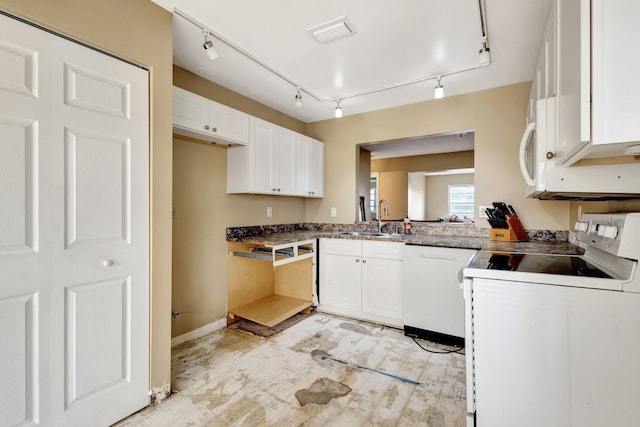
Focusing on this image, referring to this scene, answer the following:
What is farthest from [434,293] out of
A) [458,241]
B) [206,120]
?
[206,120]

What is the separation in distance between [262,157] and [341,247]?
1.28 metres

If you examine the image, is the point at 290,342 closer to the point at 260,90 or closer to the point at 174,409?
the point at 174,409

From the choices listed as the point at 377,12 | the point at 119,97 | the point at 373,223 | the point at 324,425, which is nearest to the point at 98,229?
the point at 119,97

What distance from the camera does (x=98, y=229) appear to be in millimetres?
1502

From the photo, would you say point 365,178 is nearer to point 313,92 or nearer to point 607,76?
point 313,92

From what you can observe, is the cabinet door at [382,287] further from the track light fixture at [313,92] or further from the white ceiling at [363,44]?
the white ceiling at [363,44]

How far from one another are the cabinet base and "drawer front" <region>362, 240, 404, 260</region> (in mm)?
673

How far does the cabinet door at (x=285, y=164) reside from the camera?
319cm

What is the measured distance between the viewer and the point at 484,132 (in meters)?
2.95

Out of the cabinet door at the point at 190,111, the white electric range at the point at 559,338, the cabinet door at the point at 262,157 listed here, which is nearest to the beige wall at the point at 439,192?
the cabinet door at the point at 262,157

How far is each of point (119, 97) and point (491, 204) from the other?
10.4 feet

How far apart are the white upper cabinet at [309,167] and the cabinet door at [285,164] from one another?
9 cm

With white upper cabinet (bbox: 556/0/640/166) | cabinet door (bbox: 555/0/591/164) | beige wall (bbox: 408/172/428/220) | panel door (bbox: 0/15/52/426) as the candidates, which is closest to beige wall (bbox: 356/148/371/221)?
beige wall (bbox: 408/172/428/220)

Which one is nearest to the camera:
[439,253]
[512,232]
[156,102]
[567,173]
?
[567,173]
